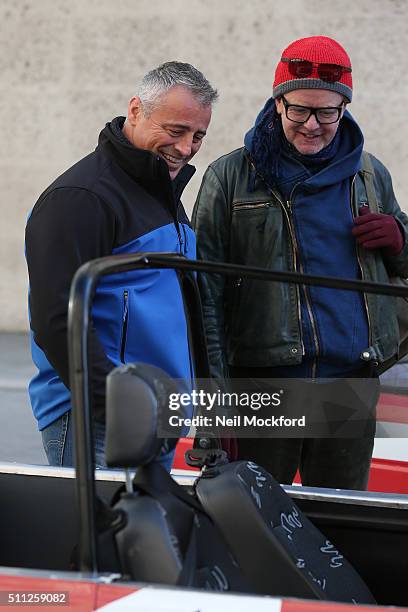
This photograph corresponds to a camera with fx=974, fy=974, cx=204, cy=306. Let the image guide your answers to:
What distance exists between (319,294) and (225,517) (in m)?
0.94

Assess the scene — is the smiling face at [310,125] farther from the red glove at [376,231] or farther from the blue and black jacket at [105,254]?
the blue and black jacket at [105,254]

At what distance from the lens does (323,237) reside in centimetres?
275

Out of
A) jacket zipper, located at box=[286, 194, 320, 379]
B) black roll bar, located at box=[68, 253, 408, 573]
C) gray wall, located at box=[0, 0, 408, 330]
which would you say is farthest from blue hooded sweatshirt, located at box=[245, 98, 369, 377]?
gray wall, located at box=[0, 0, 408, 330]

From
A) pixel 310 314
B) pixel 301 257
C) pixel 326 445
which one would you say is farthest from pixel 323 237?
pixel 326 445

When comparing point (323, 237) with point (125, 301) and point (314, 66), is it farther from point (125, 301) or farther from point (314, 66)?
point (125, 301)

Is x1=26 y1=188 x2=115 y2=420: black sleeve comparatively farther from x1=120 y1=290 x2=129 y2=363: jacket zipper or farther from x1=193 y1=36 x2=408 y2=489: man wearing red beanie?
x1=193 y1=36 x2=408 y2=489: man wearing red beanie

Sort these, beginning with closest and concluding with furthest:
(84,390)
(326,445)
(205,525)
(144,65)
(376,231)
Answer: (84,390) → (205,525) → (376,231) → (326,445) → (144,65)

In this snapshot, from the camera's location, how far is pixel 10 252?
941 cm

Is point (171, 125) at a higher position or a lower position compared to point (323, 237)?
higher

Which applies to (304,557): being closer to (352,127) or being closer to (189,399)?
(189,399)

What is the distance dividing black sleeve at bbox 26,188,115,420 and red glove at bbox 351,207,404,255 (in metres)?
0.80

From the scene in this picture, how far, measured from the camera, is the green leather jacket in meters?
2.74

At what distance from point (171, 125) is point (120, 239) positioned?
316 mm

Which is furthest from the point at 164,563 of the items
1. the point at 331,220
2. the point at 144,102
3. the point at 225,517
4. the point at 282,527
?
the point at 331,220
